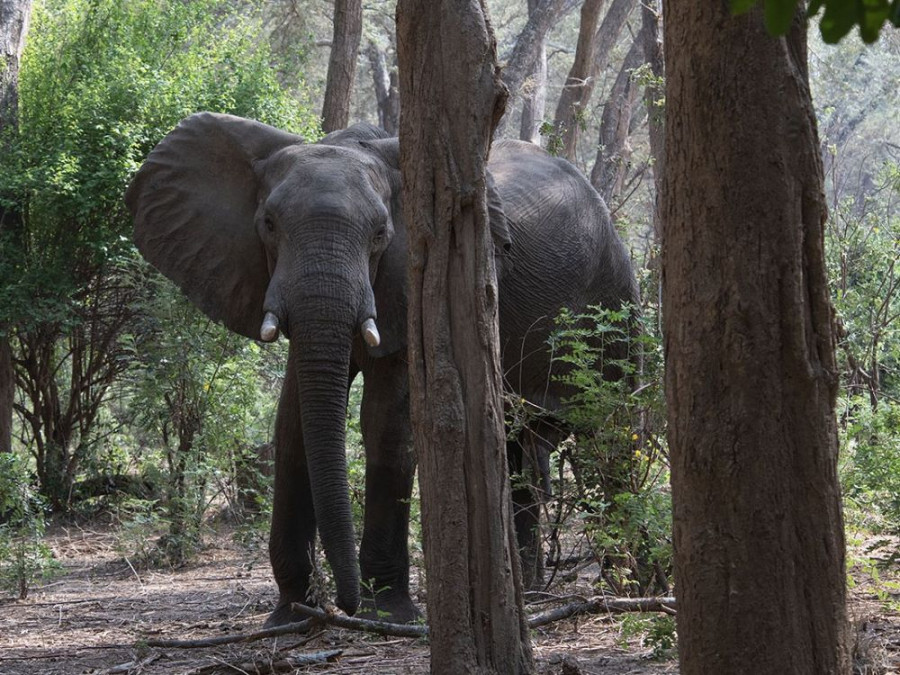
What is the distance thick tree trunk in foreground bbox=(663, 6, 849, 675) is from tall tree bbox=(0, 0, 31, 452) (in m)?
9.35

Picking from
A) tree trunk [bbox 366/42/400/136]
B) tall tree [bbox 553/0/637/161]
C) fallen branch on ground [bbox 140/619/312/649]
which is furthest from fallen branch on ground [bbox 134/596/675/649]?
tree trunk [bbox 366/42/400/136]

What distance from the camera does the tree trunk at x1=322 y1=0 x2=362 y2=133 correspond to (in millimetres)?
13125

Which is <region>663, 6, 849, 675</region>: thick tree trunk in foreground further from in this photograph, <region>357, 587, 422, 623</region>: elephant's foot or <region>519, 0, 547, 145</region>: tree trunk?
<region>519, 0, 547, 145</region>: tree trunk

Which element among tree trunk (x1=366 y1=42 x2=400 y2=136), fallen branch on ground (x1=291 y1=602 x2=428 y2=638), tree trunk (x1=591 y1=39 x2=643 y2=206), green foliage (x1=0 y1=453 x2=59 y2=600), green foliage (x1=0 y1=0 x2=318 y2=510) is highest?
tree trunk (x1=366 y1=42 x2=400 y2=136)

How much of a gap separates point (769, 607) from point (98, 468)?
9.81 m

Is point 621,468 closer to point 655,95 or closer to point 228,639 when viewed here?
point 228,639

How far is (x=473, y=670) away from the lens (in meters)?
4.34

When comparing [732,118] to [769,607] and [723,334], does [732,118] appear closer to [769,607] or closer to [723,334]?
[723,334]

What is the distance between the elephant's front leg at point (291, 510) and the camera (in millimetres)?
6762

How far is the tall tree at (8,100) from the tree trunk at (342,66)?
2943 millimetres

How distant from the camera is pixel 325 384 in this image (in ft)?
20.6

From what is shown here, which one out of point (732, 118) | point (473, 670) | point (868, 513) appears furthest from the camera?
point (868, 513)

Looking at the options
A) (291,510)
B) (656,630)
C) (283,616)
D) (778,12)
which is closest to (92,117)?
(291,510)

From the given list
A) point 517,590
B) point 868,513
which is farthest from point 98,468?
point 517,590
